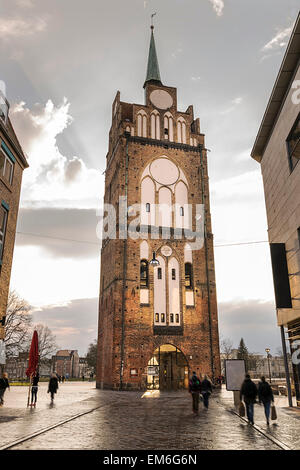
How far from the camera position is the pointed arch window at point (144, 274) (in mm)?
31969

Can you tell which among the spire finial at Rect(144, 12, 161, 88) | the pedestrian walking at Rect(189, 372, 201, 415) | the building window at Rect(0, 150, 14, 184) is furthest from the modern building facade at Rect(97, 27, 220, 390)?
the pedestrian walking at Rect(189, 372, 201, 415)

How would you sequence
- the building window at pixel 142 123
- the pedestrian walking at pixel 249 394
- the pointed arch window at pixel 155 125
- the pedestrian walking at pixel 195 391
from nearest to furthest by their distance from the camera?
the pedestrian walking at pixel 249 394, the pedestrian walking at pixel 195 391, the building window at pixel 142 123, the pointed arch window at pixel 155 125

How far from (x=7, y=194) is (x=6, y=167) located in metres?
1.34

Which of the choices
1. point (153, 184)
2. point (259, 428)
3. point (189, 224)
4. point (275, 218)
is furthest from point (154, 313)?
point (259, 428)

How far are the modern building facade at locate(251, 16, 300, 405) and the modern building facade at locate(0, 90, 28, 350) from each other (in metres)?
12.4

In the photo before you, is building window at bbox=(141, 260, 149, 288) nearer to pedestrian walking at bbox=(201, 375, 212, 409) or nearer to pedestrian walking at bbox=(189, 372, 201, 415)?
pedestrian walking at bbox=(201, 375, 212, 409)

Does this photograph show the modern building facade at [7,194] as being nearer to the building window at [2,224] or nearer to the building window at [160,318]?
the building window at [2,224]

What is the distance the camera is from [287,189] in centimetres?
1655

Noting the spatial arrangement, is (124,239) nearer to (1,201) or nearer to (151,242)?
(151,242)

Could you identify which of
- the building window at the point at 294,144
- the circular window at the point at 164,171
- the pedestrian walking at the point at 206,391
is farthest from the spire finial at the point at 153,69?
the pedestrian walking at the point at 206,391

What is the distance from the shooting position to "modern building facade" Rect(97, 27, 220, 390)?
30.4 m

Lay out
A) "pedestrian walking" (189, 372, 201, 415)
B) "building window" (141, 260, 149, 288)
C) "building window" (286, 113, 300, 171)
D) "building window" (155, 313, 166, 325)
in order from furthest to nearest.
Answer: "building window" (141, 260, 149, 288) < "building window" (155, 313, 166, 325) < "building window" (286, 113, 300, 171) < "pedestrian walking" (189, 372, 201, 415)

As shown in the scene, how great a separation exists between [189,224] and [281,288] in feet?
61.4

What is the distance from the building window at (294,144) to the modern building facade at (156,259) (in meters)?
13.2
